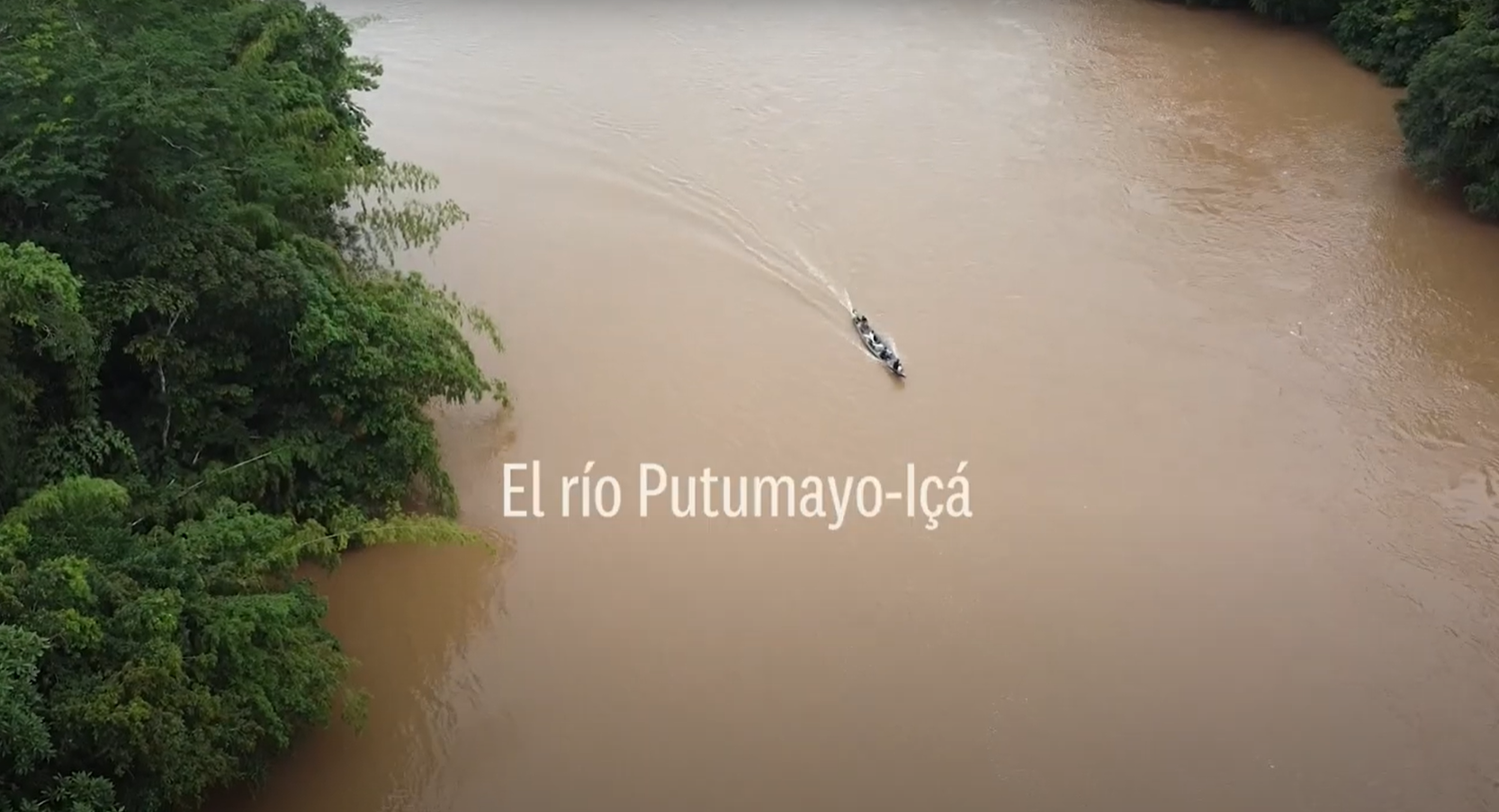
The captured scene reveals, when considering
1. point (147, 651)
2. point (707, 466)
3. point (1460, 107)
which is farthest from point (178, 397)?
point (1460, 107)

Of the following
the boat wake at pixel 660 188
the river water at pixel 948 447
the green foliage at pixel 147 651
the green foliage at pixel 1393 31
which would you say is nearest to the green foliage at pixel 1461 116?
the river water at pixel 948 447

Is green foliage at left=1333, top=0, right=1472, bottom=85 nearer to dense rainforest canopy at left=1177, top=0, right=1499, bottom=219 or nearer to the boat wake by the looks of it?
dense rainforest canopy at left=1177, top=0, right=1499, bottom=219

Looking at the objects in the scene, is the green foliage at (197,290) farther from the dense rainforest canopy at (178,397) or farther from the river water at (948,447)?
the river water at (948,447)

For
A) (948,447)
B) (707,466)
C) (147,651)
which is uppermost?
(948,447)

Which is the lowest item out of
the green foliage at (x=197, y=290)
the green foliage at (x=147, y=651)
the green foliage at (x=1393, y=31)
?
the green foliage at (x=147, y=651)

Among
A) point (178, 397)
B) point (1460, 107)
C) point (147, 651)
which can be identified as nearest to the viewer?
point (147, 651)

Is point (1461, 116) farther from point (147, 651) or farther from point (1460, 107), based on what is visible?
point (147, 651)

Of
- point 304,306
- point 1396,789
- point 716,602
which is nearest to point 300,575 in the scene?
point 304,306
